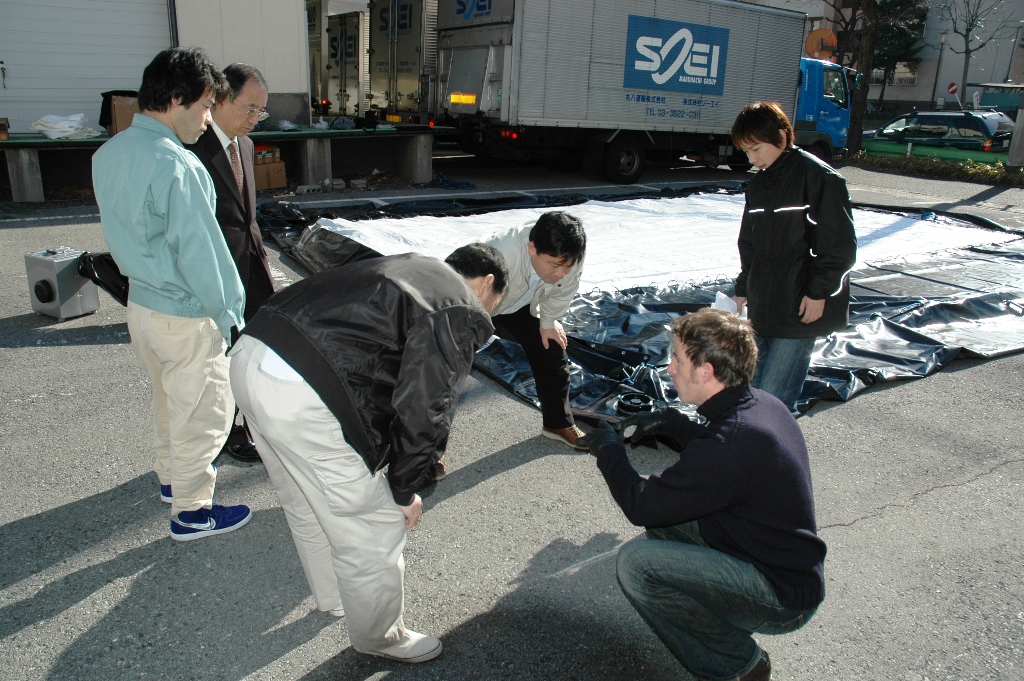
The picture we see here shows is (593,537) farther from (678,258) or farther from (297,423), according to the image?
(678,258)

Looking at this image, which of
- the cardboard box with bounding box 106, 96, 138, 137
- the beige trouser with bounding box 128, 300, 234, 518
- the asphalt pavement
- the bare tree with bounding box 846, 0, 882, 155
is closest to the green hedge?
the bare tree with bounding box 846, 0, 882, 155

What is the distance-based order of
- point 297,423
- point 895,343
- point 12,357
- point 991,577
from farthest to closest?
1. point 895,343
2. point 12,357
3. point 991,577
4. point 297,423

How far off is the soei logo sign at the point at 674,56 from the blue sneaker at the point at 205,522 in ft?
39.2

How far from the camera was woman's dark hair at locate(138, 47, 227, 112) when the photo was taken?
8.75 ft

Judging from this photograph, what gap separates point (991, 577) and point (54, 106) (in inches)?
514

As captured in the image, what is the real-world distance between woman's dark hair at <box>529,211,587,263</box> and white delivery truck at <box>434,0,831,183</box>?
990cm

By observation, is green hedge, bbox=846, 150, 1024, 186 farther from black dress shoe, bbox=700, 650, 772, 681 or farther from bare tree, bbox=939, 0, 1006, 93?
bare tree, bbox=939, 0, 1006, 93

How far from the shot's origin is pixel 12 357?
4.88 meters

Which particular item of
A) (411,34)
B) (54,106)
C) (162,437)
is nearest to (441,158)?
(411,34)

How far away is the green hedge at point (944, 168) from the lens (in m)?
15.8

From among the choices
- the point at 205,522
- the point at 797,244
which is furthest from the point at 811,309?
the point at 205,522

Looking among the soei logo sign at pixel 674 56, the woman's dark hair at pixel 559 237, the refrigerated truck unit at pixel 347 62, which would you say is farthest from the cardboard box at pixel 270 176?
the woman's dark hair at pixel 559 237

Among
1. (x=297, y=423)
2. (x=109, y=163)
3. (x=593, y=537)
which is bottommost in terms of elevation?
(x=593, y=537)

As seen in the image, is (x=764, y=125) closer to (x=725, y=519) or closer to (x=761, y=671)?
(x=725, y=519)
